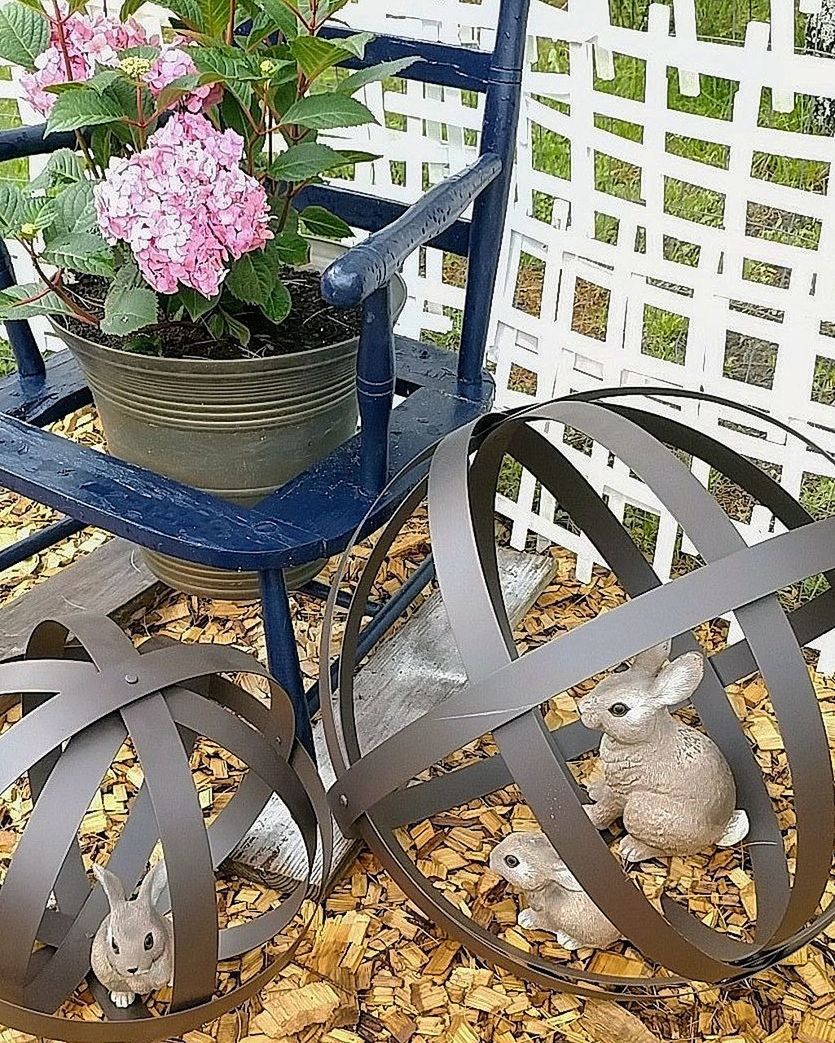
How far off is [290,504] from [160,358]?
0.22 metres

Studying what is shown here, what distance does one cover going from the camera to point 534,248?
1.72 m

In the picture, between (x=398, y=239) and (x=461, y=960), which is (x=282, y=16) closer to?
(x=398, y=239)

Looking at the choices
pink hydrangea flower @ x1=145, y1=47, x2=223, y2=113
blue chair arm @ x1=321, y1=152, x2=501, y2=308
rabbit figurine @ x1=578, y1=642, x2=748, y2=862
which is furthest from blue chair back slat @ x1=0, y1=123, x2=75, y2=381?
rabbit figurine @ x1=578, y1=642, x2=748, y2=862

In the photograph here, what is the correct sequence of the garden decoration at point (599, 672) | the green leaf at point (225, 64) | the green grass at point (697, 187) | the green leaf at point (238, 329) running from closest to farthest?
the garden decoration at point (599, 672), the green leaf at point (225, 64), the green leaf at point (238, 329), the green grass at point (697, 187)

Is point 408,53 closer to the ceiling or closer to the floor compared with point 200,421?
closer to the ceiling

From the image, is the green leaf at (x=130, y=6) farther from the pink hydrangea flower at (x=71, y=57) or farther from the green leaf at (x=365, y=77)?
the green leaf at (x=365, y=77)

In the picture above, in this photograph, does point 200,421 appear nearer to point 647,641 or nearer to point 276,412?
point 276,412

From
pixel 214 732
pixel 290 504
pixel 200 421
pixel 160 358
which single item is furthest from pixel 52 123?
pixel 214 732

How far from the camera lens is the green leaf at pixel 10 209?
1.26 meters

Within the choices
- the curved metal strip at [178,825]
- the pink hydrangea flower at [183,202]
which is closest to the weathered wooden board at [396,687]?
the curved metal strip at [178,825]

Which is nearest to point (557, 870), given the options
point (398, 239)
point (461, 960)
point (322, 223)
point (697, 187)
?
point (461, 960)

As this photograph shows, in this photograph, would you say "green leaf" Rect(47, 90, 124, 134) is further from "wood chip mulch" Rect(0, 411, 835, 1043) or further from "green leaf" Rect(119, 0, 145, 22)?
"wood chip mulch" Rect(0, 411, 835, 1043)

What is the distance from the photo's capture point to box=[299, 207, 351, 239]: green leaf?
54.3 inches

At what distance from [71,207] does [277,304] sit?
0.84ft
